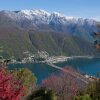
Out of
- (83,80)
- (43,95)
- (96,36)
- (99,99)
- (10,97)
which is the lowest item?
(83,80)

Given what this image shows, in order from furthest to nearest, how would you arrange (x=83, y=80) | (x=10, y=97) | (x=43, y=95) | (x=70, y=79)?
1. (x=83, y=80)
2. (x=70, y=79)
3. (x=43, y=95)
4. (x=10, y=97)

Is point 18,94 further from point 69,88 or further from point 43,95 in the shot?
point 69,88

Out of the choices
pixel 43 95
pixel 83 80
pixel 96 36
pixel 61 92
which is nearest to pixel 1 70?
pixel 96 36

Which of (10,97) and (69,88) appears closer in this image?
(10,97)

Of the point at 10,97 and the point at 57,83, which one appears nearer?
the point at 10,97

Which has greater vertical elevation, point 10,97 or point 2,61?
point 2,61

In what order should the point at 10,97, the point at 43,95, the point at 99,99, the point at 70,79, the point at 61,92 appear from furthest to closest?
the point at 70,79 < the point at 61,92 < the point at 99,99 < the point at 43,95 < the point at 10,97

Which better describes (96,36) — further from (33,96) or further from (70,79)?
(70,79)

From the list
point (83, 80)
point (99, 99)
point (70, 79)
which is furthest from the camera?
point (83, 80)

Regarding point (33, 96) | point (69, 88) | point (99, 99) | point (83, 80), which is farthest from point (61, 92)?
point (33, 96)
